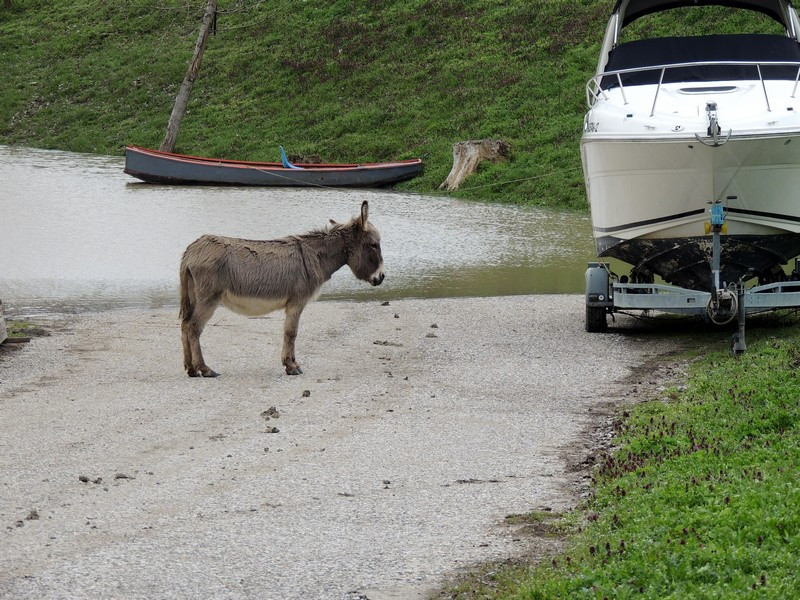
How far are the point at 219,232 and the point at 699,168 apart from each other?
1357 cm

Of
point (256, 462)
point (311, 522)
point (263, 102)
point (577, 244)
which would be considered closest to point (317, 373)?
point (256, 462)

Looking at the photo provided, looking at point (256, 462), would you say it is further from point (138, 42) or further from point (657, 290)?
point (138, 42)

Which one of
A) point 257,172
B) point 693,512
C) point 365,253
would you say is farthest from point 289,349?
point 257,172

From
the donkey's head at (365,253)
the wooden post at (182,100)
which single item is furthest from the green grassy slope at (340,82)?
the donkey's head at (365,253)

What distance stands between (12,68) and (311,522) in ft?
159

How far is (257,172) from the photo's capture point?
105 ft

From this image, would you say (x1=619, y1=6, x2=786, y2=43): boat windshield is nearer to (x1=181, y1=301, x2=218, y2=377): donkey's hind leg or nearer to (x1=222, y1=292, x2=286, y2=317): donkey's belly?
(x1=222, y1=292, x2=286, y2=317): donkey's belly

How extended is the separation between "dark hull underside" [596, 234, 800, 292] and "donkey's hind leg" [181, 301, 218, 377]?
14.9ft

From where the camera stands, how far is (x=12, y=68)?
5088cm

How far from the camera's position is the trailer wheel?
13664 millimetres

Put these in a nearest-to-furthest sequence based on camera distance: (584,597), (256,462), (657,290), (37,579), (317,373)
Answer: (584,597) < (37,579) < (256,462) < (317,373) < (657,290)

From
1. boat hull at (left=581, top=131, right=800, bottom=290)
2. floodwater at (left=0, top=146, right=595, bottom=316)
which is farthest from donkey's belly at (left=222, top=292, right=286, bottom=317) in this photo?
floodwater at (left=0, top=146, right=595, bottom=316)

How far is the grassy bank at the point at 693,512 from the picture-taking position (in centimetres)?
518

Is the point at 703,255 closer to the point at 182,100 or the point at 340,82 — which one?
the point at 182,100
